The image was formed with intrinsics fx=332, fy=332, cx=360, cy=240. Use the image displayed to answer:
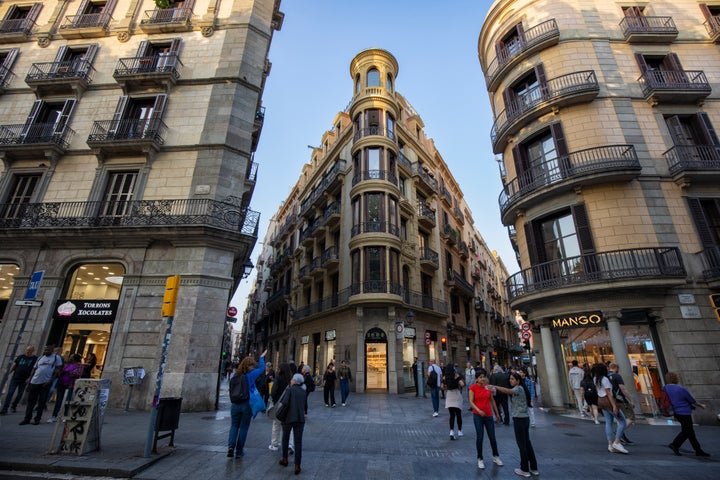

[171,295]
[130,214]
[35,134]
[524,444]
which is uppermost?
[35,134]

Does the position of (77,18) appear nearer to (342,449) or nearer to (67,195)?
(67,195)

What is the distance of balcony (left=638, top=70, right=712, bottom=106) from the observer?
13414 millimetres

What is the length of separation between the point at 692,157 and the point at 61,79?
27.3 meters

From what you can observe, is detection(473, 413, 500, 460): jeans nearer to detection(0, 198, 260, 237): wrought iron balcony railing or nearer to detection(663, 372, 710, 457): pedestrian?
detection(663, 372, 710, 457): pedestrian

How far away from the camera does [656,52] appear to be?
14.8m

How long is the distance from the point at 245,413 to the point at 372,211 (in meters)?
16.8

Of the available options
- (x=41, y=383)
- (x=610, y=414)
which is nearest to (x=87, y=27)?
(x=41, y=383)

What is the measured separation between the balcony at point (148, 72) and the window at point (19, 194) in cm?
577

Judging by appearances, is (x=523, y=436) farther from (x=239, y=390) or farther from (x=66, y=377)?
(x=66, y=377)

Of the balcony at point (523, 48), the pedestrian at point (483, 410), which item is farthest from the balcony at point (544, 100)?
the pedestrian at point (483, 410)

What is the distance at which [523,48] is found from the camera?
16.0 meters

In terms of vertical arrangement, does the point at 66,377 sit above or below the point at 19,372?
below

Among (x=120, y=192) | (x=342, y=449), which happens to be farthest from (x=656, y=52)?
(x=120, y=192)

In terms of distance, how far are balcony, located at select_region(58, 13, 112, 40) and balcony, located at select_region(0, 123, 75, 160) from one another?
574 centimetres
